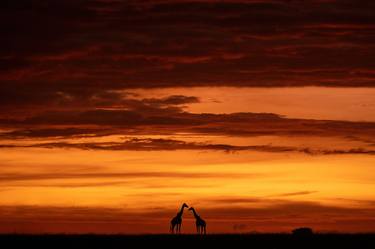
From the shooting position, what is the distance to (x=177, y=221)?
89.1 meters
